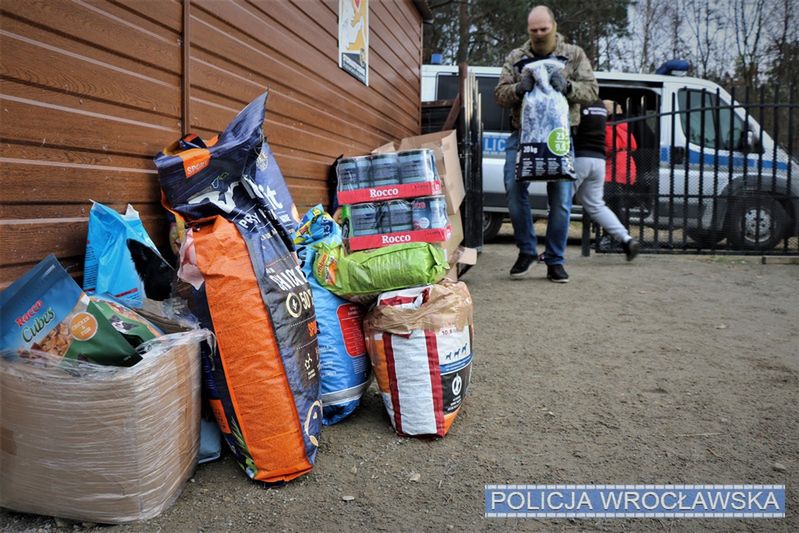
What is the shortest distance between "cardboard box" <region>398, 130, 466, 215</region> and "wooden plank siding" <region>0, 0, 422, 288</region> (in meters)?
0.78

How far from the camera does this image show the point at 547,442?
227 cm

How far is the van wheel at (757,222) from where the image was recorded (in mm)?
6742

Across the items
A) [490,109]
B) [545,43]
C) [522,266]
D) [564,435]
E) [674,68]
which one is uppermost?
[674,68]

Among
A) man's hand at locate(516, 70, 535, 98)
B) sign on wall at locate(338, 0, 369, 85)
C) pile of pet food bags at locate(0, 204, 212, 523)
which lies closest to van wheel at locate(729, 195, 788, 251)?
man's hand at locate(516, 70, 535, 98)

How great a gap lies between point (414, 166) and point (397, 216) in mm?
289

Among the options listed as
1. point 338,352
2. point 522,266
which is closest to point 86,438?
point 338,352

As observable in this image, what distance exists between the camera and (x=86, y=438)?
1.58 m

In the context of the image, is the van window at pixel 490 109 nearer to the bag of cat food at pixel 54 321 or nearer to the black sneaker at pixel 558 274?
the black sneaker at pixel 558 274

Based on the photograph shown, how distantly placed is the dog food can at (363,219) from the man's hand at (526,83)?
2.04 meters

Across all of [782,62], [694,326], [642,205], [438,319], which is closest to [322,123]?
[438,319]

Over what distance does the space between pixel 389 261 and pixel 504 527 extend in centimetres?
106

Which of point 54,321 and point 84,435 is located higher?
point 54,321

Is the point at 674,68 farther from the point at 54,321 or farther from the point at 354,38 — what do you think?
the point at 54,321

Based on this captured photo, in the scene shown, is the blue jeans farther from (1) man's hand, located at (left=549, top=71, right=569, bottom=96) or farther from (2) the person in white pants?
(2) the person in white pants
